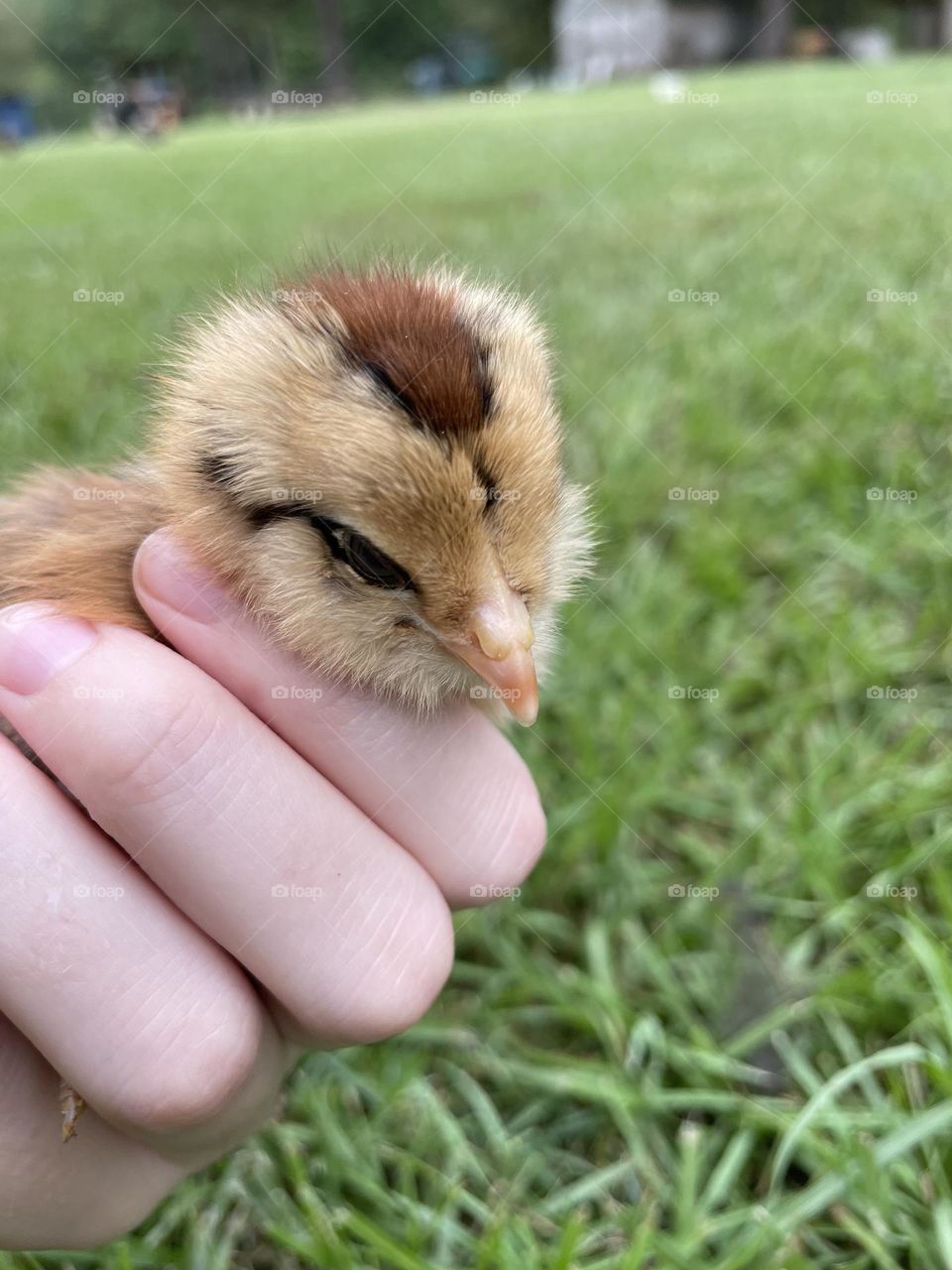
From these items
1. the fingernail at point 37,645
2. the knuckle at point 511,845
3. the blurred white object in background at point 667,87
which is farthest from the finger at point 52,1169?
the blurred white object in background at point 667,87

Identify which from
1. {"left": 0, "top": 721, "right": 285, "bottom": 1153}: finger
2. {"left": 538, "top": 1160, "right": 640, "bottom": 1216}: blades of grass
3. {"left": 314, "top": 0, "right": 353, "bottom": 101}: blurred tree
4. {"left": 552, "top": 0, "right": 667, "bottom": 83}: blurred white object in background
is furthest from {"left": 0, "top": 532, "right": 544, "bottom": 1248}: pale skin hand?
{"left": 552, "top": 0, "right": 667, "bottom": 83}: blurred white object in background

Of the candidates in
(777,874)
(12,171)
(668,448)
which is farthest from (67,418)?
(777,874)

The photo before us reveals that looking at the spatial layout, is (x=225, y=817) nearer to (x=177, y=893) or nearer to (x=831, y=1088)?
(x=177, y=893)

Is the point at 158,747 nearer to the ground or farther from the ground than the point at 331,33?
nearer to the ground

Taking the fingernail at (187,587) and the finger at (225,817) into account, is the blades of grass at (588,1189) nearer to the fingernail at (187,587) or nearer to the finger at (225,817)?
the finger at (225,817)

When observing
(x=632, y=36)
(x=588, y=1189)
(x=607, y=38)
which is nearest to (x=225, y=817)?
(x=588, y=1189)
